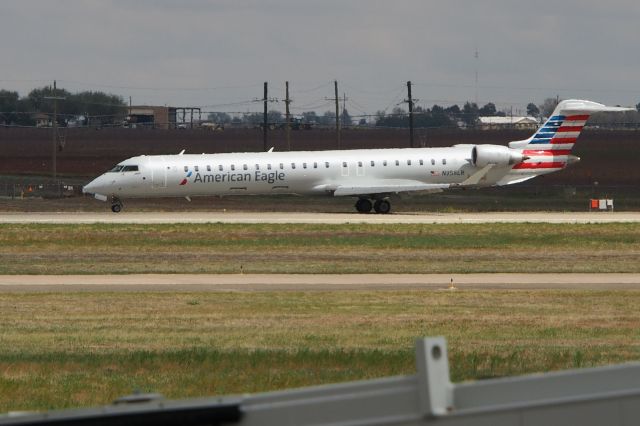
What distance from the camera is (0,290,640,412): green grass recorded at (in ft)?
43.9

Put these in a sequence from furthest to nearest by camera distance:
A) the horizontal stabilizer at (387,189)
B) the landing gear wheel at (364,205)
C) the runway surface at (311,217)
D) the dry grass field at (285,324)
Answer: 1. the landing gear wheel at (364,205)
2. the horizontal stabilizer at (387,189)
3. the runway surface at (311,217)
4. the dry grass field at (285,324)

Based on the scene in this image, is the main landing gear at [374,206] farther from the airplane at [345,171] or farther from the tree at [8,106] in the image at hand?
the tree at [8,106]

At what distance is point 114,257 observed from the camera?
34.2 m

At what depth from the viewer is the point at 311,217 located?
51219 mm

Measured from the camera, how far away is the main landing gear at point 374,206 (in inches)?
2172

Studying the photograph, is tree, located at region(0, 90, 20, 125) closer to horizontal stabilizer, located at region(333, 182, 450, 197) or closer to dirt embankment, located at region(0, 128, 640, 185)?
dirt embankment, located at region(0, 128, 640, 185)

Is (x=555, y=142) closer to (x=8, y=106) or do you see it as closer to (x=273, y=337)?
(x=273, y=337)

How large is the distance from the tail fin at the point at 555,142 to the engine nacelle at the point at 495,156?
0.85m

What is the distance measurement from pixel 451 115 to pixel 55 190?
131 metres

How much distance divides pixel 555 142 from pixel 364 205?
9021 millimetres

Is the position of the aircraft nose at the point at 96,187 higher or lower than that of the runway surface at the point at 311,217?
higher

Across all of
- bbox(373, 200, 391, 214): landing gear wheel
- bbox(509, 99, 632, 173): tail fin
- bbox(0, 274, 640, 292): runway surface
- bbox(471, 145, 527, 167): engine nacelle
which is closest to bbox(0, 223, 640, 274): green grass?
bbox(0, 274, 640, 292): runway surface

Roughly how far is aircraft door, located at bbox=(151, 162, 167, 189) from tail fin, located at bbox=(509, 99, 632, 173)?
51.6 feet

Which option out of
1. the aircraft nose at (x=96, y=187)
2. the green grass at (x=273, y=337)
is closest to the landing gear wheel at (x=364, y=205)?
the aircraft nose at (x=96, y=187)
